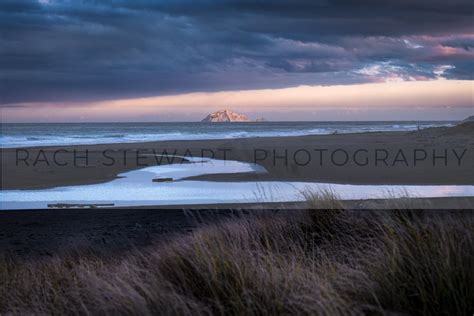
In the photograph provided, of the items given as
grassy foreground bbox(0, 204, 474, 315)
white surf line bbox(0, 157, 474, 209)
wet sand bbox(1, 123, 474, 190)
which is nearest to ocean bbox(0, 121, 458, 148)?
wet sand bbox(1, 123, 474, 190)

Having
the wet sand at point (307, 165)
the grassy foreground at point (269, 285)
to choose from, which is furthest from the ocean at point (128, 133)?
the grassy foreground at point (269, 285)

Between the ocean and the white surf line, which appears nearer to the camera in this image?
the white surf line

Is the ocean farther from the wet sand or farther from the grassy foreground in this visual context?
the grassy foreground

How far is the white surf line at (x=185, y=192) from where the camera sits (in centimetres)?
1399

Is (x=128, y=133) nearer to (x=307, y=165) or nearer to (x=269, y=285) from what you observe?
(x=307, y=165)

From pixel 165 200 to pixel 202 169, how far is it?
24.9ft

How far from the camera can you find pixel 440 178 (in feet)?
59.3

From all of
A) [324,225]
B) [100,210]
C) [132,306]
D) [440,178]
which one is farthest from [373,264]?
[440,178]

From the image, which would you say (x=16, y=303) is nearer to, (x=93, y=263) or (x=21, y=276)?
(x=21, y=276)

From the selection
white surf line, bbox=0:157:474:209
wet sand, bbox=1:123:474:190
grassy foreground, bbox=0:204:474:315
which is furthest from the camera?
wet sand, bbox=1:123:474:190

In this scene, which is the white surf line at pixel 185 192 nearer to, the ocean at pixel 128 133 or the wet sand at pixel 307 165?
the wet sand at pixel 307 165

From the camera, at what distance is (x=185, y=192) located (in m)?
15.6

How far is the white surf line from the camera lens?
1399 cm

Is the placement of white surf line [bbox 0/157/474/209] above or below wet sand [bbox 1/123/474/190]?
below
